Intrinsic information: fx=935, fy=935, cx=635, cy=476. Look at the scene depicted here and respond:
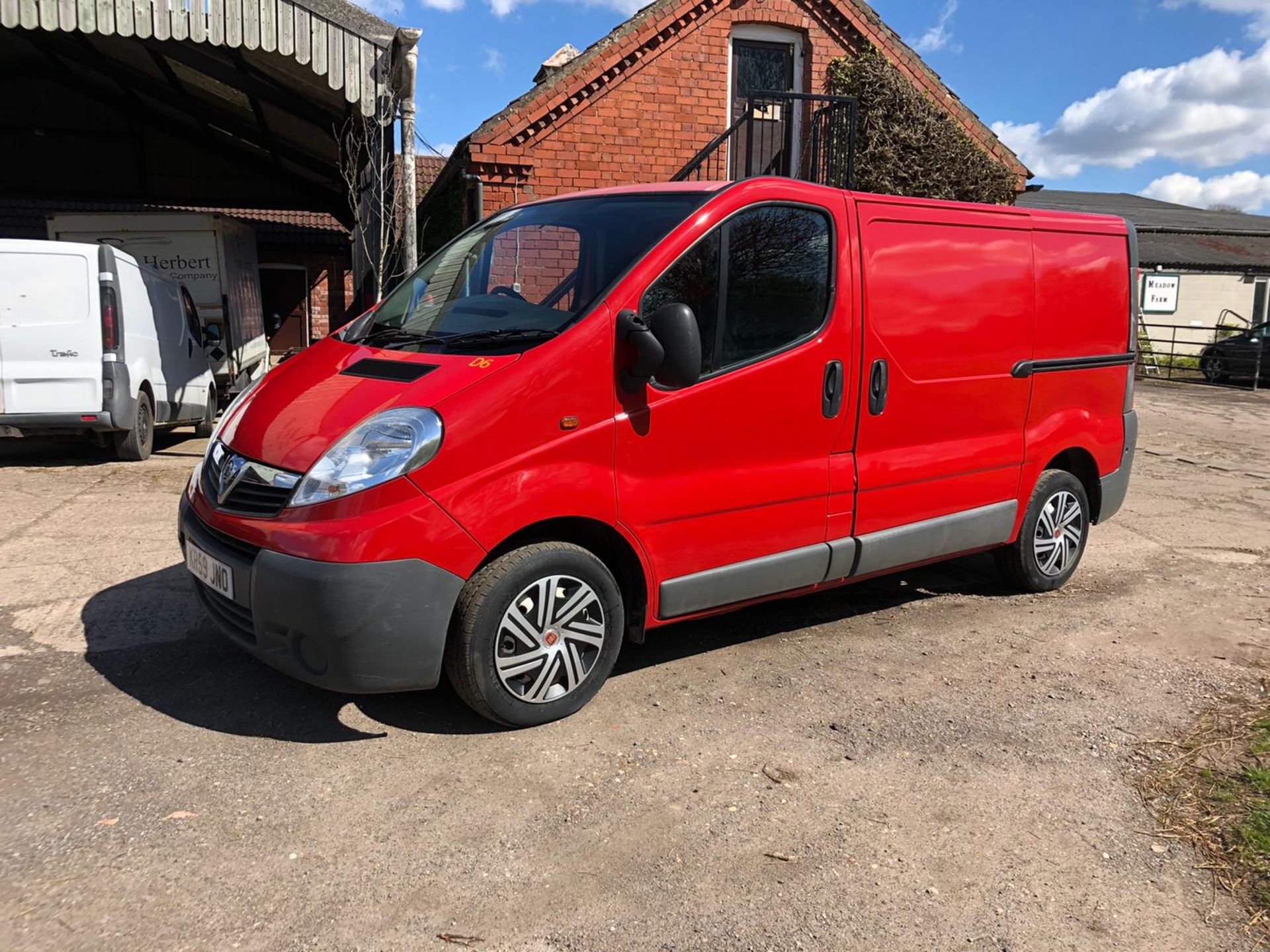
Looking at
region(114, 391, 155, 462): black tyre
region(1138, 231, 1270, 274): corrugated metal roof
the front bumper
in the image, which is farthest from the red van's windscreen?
region(1138, 231, 1270, 274): corrugated metal roof

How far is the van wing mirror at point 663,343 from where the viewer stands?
3.44 metres

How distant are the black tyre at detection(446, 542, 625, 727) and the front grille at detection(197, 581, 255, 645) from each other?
692mm

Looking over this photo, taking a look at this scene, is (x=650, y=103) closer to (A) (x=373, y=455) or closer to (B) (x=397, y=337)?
(B) (x=397, y=337)

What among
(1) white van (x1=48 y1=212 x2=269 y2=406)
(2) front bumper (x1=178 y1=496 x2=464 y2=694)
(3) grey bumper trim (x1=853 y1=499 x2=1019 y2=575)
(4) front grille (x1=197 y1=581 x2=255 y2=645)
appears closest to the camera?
(2) front bumper (x1=178 y1=496 x2=464 y2=694)

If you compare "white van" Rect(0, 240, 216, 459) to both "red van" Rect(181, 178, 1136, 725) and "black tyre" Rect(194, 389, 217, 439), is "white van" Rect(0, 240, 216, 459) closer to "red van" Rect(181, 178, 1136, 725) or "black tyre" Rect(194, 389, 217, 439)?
"black tyre" Rect(194, 389, 217, 439)

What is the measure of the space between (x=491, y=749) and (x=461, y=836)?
0.54m

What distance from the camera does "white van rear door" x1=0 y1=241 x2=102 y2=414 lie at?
322 inches

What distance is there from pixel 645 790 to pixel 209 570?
178 cm

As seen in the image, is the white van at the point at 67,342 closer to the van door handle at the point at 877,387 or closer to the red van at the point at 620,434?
the red van at the point at 620,434

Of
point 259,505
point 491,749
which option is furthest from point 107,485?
point 491,749

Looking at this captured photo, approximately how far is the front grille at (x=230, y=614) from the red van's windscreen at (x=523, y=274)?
46.3 inches

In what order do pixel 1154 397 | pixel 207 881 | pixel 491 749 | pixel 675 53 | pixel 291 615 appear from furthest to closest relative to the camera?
pixel 1154 397 → pixel 675 53 → pixel 491 749 → pixel 291 615 → pixel 207 881

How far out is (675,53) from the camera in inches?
525

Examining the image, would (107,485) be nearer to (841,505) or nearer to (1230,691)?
(841,505)
